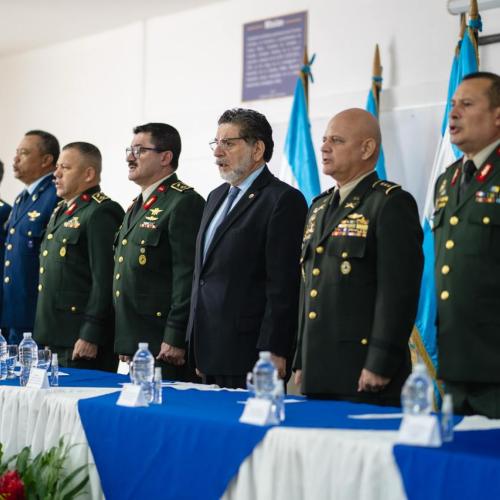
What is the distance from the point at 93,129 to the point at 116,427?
Answer: 4932mm

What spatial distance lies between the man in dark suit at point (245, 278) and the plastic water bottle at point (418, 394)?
1304 mm

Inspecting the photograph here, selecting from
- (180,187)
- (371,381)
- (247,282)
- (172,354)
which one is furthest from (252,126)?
(371,381)

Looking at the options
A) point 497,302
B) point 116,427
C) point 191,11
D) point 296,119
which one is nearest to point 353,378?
point 497,302

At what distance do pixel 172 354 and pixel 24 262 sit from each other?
54.9 inches

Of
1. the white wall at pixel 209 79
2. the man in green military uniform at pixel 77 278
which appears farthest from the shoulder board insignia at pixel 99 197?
the white wall at pixel 209 79

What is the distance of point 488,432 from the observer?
6.71 feet

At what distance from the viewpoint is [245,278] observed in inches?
133

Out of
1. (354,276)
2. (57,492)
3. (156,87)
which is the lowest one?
(57,492)

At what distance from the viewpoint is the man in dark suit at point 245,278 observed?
3283mm

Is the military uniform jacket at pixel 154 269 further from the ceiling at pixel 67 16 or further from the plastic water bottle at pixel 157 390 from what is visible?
the ceiling at pixel 67 16

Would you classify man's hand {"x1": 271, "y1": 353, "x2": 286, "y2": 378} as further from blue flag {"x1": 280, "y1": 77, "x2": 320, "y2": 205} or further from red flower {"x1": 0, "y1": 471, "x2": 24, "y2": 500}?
blue flag {"x1": 280, "y1": 77, "x2": 320, "y2": 205}

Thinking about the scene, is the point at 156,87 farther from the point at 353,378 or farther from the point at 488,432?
the point at 488,432

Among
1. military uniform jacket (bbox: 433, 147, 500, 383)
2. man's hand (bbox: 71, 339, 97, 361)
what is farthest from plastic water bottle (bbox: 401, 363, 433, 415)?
man's hand (bbox: 71, 339, 97, 361)

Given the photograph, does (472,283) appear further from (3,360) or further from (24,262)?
(24,262)
